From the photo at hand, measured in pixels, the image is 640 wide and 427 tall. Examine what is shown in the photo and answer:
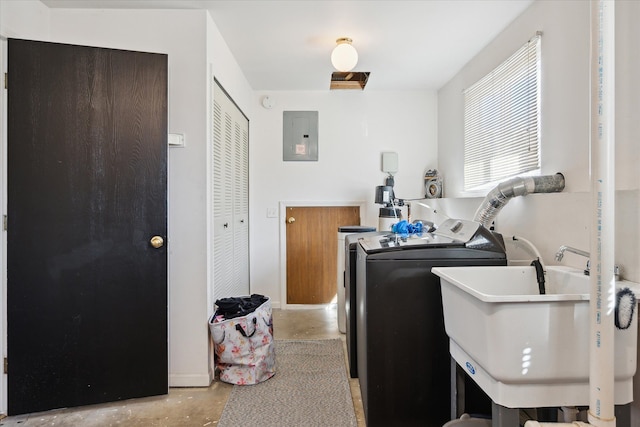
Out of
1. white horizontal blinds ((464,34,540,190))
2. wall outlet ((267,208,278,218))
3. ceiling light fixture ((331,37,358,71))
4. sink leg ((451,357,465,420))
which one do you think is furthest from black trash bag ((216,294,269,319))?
white horizontal blinds ((464,34,540,190))

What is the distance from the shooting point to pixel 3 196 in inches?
69.7

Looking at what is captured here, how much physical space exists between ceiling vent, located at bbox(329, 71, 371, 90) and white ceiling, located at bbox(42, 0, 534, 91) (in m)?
0.13

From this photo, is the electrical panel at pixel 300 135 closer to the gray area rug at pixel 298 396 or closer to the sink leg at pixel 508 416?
the gray area rug at pixel 298 396

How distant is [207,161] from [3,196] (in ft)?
3.33

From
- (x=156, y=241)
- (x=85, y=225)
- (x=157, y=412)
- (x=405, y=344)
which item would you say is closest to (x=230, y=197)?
(x=156, y=241)

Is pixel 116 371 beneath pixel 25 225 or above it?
beneath

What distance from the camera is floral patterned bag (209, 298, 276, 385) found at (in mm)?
2072

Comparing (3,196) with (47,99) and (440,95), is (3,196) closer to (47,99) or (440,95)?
(47,99)

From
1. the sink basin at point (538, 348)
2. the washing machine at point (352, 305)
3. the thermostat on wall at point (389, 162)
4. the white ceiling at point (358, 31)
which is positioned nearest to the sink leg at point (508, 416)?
the sink basin at point (538, 348)

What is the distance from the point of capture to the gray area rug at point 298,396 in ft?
5.78

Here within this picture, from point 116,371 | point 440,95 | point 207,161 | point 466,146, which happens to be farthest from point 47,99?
point 440,95

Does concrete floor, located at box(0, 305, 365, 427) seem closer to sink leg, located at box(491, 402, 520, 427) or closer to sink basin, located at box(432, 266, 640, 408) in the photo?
sink leg, located at box(491, 402, 520, 427)

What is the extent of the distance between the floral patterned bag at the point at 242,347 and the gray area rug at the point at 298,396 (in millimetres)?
72

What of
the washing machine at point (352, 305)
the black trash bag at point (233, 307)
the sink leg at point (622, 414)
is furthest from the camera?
the black trash bag at point (233, 307)
